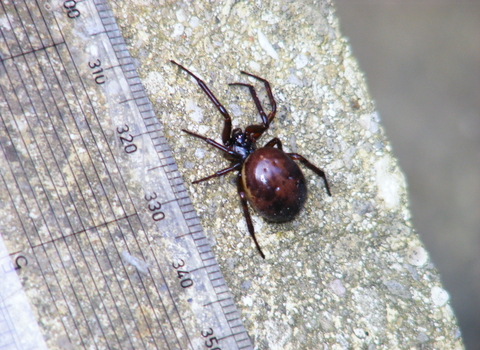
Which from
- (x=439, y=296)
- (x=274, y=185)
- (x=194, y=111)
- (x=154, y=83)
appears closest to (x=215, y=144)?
(x=194, y=111)

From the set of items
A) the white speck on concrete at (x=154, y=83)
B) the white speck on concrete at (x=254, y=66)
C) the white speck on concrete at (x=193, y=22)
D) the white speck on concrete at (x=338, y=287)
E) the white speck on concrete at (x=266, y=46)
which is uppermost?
the white speck on concrete at (x=193, y=22)

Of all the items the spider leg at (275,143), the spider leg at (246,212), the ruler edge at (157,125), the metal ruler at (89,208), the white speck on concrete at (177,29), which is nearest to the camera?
the metal ruler at (89,208)

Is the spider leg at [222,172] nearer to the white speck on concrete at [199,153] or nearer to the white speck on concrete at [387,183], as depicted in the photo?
the white speck on concrete at [199,153]

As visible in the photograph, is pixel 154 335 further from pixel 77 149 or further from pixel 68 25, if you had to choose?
pixel 68 25

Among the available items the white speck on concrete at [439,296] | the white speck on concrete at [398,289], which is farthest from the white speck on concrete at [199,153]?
the white speck on concrete at [439,296]

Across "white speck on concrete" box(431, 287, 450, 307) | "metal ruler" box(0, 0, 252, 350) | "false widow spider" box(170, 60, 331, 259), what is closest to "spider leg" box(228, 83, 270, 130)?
"false widow spider" box(170, 60, 331, 259)

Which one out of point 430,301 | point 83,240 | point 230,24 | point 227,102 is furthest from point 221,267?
point 230,24

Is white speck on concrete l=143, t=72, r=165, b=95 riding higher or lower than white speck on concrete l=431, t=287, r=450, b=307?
→ higher

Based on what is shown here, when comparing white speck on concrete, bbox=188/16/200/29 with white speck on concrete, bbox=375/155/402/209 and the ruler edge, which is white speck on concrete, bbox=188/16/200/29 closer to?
the ruler edge
